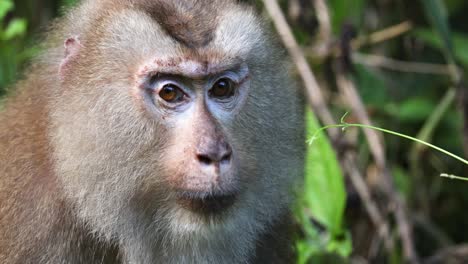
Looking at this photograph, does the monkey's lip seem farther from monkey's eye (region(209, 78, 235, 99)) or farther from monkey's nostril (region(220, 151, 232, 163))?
monkey's eye (region(209, 78, 235, 99))

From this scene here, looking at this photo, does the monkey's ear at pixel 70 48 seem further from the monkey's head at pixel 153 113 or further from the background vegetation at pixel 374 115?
the background vegetation at pixel 374 115

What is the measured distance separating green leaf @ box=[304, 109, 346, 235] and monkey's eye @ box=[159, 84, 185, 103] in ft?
3.35

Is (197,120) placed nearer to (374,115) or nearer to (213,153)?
(213,153)

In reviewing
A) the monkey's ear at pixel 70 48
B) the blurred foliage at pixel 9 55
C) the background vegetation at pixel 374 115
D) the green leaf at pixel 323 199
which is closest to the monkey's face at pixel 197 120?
the monkey's ear at pixel 70 48

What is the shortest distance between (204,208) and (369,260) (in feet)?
7.86

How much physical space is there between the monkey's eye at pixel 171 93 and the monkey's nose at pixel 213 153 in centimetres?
32

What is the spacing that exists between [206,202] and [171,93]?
44cm

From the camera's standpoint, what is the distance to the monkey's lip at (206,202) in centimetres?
320

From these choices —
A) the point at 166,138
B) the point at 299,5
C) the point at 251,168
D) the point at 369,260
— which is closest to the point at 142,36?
the point at 166,138

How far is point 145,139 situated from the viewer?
3.30 meters

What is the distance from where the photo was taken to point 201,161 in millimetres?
3117

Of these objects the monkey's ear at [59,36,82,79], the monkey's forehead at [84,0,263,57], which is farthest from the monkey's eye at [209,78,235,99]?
the monkey's ear at [59,36,82,79]

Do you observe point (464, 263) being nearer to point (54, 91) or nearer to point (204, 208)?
point (204, 208)

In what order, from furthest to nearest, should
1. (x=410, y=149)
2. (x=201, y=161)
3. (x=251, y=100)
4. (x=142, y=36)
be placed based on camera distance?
(x=410, y=149) → (x=251, y=100) → (x=142, y=36) → (x=201, y=161)
